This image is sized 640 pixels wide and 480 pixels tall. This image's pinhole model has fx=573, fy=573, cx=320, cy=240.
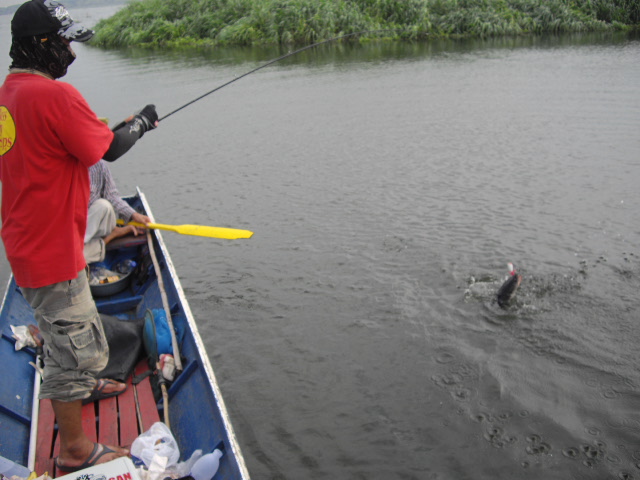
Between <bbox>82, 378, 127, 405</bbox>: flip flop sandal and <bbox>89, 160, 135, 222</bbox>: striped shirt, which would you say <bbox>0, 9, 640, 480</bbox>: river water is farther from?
<bbox>89, 160, 135, 222</bbox>: striped shirt

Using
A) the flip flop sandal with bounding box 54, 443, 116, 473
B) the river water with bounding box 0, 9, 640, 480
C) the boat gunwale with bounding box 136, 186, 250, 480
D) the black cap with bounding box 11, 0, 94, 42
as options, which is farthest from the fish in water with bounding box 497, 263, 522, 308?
the black cap with bounding box 11, 0, 94, 42

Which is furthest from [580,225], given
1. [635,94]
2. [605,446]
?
[635,94]

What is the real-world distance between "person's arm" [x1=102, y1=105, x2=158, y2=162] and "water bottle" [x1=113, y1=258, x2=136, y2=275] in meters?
2.98

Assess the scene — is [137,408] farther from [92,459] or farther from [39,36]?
[39,36]

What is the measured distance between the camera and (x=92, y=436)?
421 centimetres

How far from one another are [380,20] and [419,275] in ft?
92.9

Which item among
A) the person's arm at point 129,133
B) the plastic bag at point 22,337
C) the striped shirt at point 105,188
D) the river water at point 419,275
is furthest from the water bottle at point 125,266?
the person's arm at point 129,133

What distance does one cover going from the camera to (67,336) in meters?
3.43

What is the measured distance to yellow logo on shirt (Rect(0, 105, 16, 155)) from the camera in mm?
3057

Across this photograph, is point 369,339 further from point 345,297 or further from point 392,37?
point 392,37

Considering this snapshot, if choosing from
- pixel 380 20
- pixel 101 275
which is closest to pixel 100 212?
pixel 101 275

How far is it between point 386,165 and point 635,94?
820 cm

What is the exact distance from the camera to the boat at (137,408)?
387 centimetres

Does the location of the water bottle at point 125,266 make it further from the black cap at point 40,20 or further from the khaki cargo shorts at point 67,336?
the black cap at point 40,20
